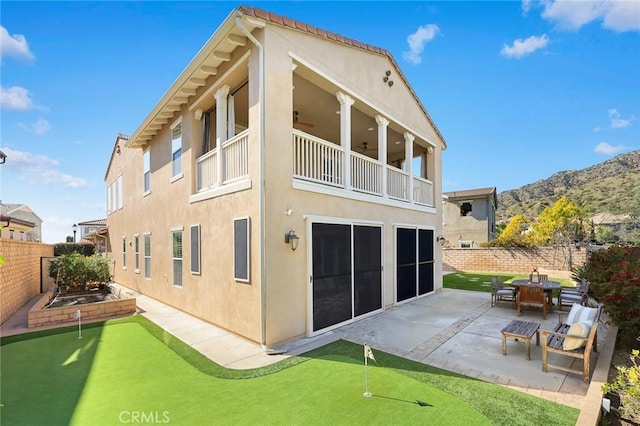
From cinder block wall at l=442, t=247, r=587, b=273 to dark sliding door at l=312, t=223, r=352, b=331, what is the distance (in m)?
17.2

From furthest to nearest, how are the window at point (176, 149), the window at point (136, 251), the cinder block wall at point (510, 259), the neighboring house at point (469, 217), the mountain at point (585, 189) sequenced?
the mountain at point (585, 189) < the neighboring house at point (469, 217) < the cinder block wall at point (510, 259) < the window at point (136, 251) < the window at point (176, 149)

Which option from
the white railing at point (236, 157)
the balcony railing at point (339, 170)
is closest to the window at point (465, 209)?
the balcony railing at point (339, 170)

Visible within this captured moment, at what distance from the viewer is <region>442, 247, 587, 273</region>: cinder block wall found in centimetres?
1953

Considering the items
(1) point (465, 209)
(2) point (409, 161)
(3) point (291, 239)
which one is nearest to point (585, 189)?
(1) point (465, 209)

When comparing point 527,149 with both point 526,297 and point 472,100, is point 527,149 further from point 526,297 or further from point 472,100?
point 526,297

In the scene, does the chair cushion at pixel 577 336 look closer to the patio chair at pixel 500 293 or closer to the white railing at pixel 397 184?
the patio chair at pixel 500 293

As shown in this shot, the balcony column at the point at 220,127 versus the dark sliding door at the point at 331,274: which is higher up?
the balcony column at the point at 220,127

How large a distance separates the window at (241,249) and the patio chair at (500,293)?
861 centimetres

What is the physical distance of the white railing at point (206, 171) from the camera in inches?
353

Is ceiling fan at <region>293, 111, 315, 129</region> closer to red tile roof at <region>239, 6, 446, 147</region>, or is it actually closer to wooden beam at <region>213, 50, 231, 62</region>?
red tile roof at <region>239, 6, 446, 147</region>


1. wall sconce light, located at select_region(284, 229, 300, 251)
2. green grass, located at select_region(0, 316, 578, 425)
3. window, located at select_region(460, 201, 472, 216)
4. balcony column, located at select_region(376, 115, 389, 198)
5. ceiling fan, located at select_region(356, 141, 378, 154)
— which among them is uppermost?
ceiling fan, located at select_region(356, 141, 378, 154)

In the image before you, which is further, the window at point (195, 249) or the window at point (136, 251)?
the window at point (136, 251)

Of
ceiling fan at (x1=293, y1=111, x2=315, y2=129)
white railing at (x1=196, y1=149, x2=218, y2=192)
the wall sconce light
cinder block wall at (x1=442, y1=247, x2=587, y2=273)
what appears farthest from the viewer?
cinder block wall at (x1=442, y1=247, x2=587, y2=273)
